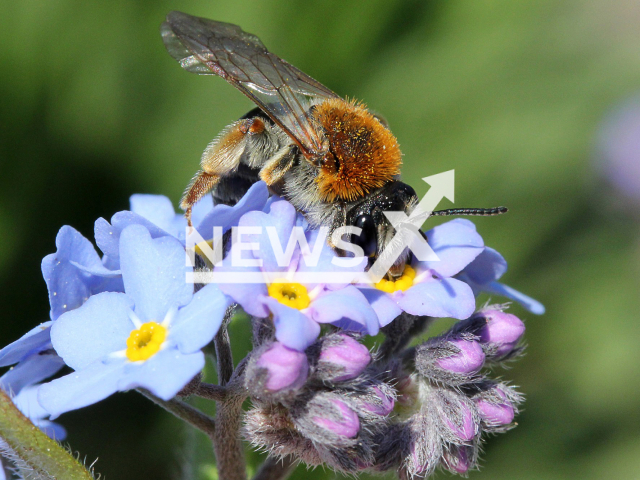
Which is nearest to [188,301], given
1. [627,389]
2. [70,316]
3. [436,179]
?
[70,316]

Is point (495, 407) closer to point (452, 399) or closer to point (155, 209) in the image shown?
point (452, 399)

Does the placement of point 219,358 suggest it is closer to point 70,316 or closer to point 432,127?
point 70,316

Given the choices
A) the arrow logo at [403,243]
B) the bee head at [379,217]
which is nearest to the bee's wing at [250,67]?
the bee head at [379,217]

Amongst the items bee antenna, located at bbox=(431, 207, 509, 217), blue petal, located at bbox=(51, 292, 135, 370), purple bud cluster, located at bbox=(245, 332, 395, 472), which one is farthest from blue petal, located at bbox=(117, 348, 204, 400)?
bee antenna, located at bbox=(431, 207, 509, 217)

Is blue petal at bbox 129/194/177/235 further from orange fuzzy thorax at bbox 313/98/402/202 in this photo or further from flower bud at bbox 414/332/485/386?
flower bud at bbox 414/332/485/386

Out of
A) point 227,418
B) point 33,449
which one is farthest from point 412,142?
point 33,449

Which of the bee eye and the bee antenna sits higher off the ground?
the bee antenna

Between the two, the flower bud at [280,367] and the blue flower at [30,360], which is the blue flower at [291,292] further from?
the blue flower at [30,360]
